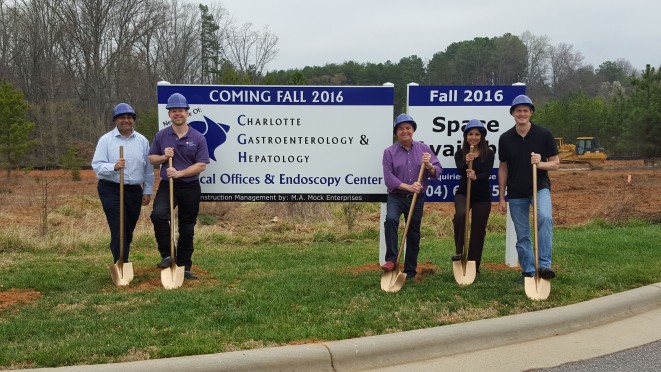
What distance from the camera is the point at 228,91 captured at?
25.3 ft

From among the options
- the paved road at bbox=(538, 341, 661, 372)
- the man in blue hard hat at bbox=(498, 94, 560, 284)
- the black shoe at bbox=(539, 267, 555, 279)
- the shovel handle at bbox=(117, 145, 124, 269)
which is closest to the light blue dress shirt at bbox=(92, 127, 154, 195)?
the shovel handle at bbox=(117, 145, 124, 269)

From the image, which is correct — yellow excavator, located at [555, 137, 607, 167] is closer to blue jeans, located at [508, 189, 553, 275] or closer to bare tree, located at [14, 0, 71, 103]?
blue jeans, located at [508, 189, 553, 275]

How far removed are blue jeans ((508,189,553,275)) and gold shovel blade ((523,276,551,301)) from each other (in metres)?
0.19

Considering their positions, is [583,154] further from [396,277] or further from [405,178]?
[396,277]

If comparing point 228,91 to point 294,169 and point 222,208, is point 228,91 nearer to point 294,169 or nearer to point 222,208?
point 294,169

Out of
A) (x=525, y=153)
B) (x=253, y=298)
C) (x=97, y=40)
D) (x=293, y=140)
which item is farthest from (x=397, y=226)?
(x=97, y=40)

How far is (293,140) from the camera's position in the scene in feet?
25.5

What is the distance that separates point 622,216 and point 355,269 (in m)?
8.09

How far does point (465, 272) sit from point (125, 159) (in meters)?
3.80

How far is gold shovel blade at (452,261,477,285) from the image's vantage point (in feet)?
21.9

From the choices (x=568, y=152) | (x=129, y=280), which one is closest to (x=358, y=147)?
(x=129, y=280)

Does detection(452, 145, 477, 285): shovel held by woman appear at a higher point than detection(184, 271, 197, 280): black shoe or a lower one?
higher

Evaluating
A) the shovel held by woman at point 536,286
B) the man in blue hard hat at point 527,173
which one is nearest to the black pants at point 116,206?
the man in blue hard hat at point 527,173

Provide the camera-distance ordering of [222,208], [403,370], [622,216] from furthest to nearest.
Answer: [222,208] → [622,216] → [403,370]
